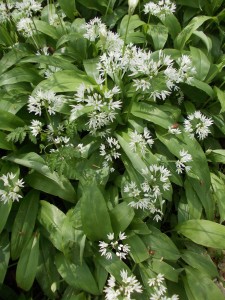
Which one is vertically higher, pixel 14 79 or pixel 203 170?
pixel 14 79

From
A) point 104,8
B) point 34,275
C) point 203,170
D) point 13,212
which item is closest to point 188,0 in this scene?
point 104,8

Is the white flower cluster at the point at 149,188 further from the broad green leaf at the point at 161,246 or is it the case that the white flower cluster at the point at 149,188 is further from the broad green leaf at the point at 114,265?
the broad green leaf at the point at 114,265

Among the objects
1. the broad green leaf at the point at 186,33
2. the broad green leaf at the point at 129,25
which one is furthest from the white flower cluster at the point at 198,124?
the broad green leaf at the point at 129,25

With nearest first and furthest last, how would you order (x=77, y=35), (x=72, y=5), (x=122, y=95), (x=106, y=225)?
(x=106, y=225) → (x=122, y=95) → (x=77, y=35) → (x=72, y=5)

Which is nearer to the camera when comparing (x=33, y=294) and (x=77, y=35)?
(x=33, y=294)

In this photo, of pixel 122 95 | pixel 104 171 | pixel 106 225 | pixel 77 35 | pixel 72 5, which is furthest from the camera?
pixel 72 5

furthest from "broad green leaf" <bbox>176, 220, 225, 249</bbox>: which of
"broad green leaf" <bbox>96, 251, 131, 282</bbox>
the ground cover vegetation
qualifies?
"broad green leaf" <bbox>96, 251, 131, 282</bbox>

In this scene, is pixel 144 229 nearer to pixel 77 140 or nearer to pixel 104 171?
pixel 104 171

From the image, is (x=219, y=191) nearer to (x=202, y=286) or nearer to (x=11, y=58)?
(x=202, y=286)

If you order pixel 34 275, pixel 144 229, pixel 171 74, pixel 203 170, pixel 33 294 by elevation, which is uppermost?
pixel 171 74

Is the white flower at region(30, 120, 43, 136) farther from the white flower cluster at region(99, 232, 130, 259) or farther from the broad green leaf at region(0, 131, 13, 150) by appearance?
the white flower cluster at region(99, 232, 130, 259)
